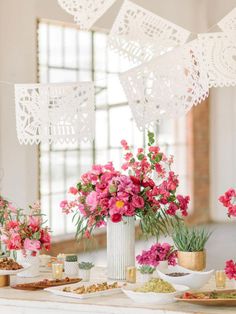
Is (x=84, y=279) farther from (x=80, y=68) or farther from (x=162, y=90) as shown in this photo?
(x=80, y=68)

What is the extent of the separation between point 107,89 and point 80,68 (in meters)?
0.58

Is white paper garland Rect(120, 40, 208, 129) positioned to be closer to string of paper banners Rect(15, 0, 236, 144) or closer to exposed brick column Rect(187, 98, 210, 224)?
string of paper banners Rect(15, 0, 236, 144)

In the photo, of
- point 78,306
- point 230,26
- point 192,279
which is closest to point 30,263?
point 78,306

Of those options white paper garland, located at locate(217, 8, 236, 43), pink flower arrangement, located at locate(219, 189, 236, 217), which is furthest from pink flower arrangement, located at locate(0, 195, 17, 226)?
white paper garland, located at locate(217, 8, 236, 43)

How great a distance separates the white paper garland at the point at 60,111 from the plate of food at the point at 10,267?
647mm

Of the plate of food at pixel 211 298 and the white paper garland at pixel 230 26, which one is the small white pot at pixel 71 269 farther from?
the white paper garland at pixel 230 26

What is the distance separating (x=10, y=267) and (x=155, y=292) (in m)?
0.81

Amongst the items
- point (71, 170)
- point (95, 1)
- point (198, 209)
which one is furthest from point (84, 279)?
point (198, 209)

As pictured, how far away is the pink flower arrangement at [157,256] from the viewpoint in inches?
145

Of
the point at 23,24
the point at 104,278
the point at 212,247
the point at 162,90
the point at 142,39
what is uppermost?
the point at 23,24

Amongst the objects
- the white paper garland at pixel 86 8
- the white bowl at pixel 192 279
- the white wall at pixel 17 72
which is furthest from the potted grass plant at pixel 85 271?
the white wall at pixel 17 72

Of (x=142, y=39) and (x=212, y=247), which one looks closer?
(x=142, y=39)

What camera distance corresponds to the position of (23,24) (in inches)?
310

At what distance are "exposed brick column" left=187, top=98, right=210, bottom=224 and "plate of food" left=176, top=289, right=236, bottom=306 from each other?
848cm
